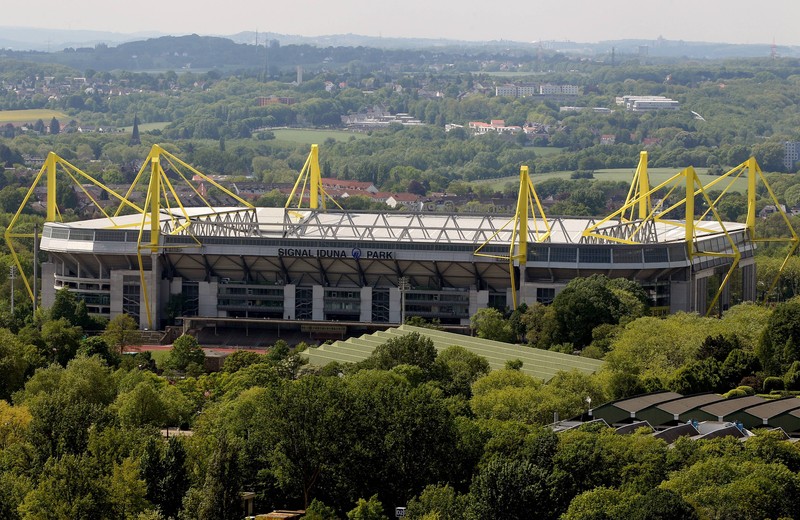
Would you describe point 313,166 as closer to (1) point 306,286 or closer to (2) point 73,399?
(1) point 306,286

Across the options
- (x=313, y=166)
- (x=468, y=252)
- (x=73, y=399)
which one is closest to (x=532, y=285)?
(x=468, y=252)

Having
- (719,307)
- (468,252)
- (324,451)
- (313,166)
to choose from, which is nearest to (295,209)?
(313,166)

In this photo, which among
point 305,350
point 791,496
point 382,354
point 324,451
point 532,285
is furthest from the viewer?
point 532,285

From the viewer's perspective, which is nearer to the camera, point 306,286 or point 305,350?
point 305,350

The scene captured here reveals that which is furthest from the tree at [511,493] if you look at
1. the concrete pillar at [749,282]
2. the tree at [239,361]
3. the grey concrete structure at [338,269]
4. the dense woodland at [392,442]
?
the concrete pillar at [749,282]

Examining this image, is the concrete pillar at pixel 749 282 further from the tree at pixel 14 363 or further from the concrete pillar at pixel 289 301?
the tree at pixel 14 363

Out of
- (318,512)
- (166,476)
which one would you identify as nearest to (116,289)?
(166,476)

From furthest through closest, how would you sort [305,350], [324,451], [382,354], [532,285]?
[532,285] < [305,350] < [382,354] < [324,451]
